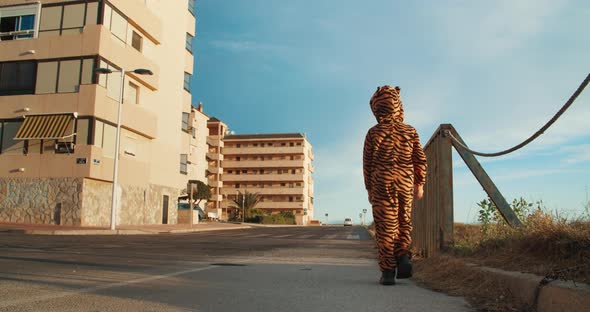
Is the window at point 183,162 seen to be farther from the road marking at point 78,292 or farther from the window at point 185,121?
the road marking at point 78,292

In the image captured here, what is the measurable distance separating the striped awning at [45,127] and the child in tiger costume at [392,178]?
22.5m

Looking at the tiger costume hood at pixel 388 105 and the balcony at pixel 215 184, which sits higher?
the balcony at pixel 215 184

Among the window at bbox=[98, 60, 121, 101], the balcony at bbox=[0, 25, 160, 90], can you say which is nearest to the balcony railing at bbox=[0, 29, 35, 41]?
the balcony at bbox=[0, 25, 160, 90]

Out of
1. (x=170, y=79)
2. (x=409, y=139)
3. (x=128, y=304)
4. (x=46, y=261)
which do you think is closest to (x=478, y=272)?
(x=409, y=139)

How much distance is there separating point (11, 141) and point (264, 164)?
70918 mm

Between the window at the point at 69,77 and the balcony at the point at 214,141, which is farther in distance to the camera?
the balcony at the point at 214,141

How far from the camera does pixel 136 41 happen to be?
30.6m

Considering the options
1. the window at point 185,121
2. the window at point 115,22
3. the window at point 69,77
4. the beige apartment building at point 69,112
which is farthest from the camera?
the window at point 185,121

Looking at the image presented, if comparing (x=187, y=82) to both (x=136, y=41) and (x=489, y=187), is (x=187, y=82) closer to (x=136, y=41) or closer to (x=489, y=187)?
(x=136, y=41)

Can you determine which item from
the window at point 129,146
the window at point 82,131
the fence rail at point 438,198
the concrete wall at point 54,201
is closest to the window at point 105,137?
the window at point 82,131

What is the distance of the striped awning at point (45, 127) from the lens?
23891 mm

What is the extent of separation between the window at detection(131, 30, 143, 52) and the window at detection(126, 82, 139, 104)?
7.97ft

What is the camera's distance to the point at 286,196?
93000 mm

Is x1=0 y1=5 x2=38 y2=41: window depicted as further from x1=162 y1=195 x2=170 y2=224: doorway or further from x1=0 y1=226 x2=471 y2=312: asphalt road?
x1=0 y1=226 x2=471 y2=312: asphalt road
